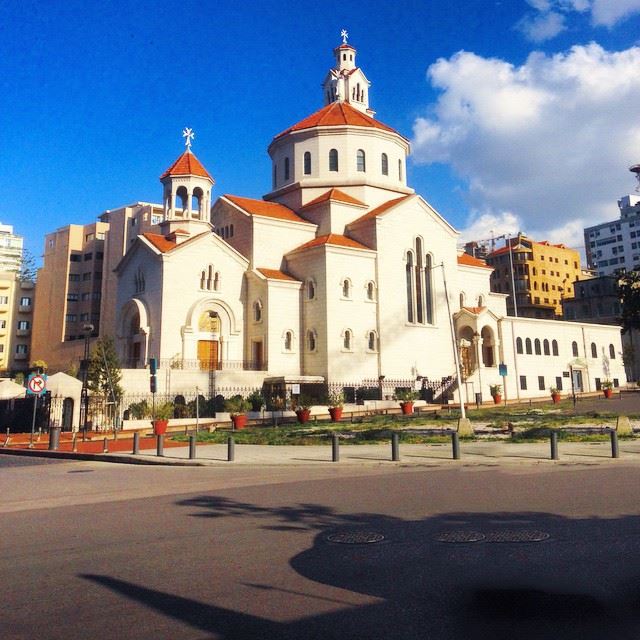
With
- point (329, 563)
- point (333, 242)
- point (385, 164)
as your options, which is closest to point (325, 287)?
point (333, 242)

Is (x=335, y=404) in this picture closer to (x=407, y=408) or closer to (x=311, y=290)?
(x=407, y=408)

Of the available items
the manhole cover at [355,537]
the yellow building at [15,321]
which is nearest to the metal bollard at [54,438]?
the manhole cover at [355,537]

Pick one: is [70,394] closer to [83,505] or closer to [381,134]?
[83,505]

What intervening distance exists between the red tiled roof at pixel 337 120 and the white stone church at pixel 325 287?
0.70ft

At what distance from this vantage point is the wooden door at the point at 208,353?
41.3 meters

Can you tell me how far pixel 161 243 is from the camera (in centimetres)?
4250

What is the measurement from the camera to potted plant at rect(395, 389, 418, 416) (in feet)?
122

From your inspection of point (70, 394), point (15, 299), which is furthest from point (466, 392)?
point (15, 299)

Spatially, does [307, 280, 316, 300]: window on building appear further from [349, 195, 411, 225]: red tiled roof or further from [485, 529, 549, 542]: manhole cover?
[485, 529, 549, 542]: manhole cover

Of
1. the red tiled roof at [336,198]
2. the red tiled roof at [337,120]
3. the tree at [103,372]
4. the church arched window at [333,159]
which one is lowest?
the tree at [103,372]

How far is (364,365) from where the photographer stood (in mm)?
43188

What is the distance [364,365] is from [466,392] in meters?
7.70

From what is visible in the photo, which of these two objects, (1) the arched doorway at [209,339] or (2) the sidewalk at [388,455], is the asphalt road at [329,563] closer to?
(2) the sidewalk at [388,455]

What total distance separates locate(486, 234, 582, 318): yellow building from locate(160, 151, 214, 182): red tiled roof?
6097cm
